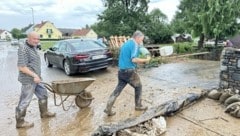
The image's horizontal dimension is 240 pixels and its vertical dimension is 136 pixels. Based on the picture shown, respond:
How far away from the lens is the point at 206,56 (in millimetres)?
17297

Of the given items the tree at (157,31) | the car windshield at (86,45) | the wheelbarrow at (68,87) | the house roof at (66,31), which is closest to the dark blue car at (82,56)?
the car windshield at (86,45)

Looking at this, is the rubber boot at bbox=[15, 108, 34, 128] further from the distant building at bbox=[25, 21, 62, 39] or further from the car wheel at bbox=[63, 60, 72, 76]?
the distant building at bbox=[25, 21, 62, 39]

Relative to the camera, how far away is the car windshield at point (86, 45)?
1280 cm

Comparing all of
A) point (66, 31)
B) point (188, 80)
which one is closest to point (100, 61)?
point (188, 80)

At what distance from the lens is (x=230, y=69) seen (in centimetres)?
809

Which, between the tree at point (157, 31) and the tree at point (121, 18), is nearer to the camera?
the tree at point (121, 18)

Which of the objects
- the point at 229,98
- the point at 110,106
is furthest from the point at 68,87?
the point at 229,98

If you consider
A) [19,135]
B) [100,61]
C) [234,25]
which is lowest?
[19,135]

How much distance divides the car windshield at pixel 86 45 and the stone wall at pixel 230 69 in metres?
5.96

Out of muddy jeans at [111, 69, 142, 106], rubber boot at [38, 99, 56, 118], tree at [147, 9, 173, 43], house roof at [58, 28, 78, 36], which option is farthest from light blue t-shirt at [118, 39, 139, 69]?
house roof at [58, 28, 78, 36]

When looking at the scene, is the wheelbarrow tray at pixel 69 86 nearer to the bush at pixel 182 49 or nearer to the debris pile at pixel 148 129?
the debris pile at pixel 148 129

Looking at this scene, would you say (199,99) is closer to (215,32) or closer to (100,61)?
(100,61)

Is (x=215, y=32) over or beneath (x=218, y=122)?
over

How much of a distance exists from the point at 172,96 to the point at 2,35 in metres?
149
